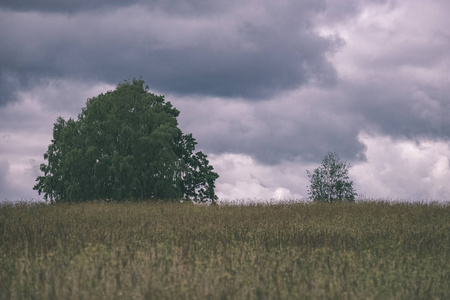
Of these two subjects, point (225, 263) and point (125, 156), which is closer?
point (225, 263)

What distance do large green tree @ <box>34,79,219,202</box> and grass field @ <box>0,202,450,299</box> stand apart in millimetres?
12162

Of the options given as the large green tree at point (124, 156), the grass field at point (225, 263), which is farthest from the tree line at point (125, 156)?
the grass field at point (225, 263)

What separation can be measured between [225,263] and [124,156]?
20.5 metres

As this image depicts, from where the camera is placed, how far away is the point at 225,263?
8156 mm

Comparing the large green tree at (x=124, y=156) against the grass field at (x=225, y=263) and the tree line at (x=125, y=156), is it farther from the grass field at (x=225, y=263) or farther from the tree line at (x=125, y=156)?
the grass field at (x=225, y=263)

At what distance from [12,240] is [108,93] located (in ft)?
65.3

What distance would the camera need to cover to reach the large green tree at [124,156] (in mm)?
26859

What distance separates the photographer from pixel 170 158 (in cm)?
2673

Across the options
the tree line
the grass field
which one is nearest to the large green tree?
the tree line

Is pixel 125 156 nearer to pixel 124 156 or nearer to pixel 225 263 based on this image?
pixel 124 156

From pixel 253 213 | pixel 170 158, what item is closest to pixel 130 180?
pixel 170 158

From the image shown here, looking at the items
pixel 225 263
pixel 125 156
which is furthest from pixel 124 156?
pixel 225 263

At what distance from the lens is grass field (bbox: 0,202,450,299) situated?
651 cm

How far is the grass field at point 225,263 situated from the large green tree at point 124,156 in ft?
39.9
